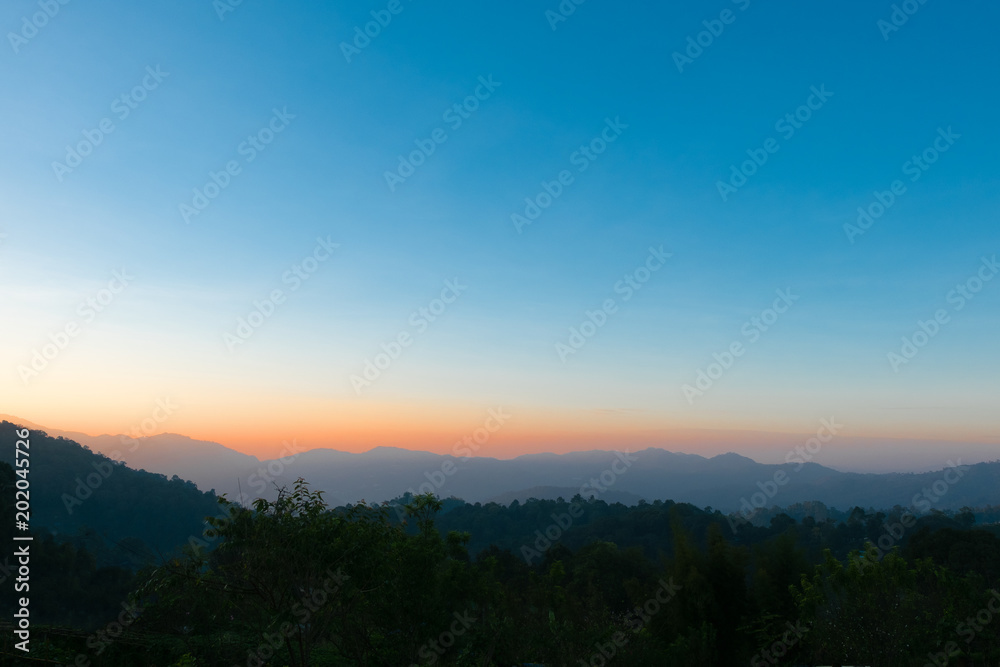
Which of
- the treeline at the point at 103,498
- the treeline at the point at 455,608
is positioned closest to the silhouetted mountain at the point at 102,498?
the treeline at the point at 103,498

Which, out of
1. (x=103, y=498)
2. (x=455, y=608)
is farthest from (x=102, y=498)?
(x=455, y=608)

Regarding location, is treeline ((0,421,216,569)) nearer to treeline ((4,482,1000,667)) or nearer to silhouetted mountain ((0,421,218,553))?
silhouetted mountain ((0,421,218,553))

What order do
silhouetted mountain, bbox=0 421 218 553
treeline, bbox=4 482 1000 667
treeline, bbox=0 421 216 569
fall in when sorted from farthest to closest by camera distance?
silhouetted mountain, bbox=0 421 218 553 < treeline, bbox=0 421 216 569 < treeline, bbox=4 482 1000 667

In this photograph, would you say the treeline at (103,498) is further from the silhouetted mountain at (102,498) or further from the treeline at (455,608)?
the treeline at (455,608)

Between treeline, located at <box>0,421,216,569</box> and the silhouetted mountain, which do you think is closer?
treeline, located at <box>0,421,216,569</box>

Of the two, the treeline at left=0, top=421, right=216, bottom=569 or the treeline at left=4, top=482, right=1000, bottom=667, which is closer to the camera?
the treeline at left=4, top=482, right=1000, bottom=667

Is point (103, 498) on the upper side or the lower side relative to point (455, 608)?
lower

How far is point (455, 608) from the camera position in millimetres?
12688

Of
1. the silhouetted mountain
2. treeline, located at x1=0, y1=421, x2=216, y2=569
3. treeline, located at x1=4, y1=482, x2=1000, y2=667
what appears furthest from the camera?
the silhouetted mountain

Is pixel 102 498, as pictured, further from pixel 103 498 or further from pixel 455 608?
pixel 455 608

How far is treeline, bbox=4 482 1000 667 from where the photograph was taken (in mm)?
8008

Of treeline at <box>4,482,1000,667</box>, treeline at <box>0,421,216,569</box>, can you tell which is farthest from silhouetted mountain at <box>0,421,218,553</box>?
treeline at <box>4,482,1000,667</box>

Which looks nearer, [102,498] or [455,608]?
[455,608]

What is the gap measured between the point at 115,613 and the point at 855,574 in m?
42.5
